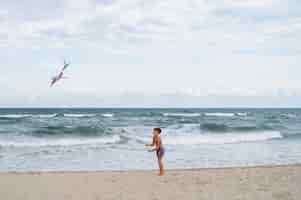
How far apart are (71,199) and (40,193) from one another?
927mm

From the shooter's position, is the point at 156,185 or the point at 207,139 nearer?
the point at 156,185

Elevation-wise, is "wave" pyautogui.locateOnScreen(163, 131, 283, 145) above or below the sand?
below

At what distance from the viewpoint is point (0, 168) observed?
39.1 feet

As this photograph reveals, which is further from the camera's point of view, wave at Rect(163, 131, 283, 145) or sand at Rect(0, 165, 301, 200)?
wave at Rect(163, 131, 283, 145)

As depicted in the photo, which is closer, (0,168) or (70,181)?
(70,181)

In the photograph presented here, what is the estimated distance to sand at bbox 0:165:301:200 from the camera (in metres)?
7.32

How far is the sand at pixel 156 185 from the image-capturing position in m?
7.32

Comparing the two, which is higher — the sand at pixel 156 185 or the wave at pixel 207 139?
the sand at pixel 156 185

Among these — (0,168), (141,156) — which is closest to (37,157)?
(0,168)

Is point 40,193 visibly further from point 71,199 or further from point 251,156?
point 251,156

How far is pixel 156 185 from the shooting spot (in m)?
8.42

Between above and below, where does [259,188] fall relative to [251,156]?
above

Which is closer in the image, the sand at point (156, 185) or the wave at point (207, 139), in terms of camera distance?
the sand at point (156, 185)

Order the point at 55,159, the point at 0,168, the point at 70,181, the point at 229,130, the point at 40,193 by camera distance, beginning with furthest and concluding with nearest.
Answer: the point at 229,130 < the point at 55,159 < the point at 0,168 < the point at 70,181 < the point at 40,193
